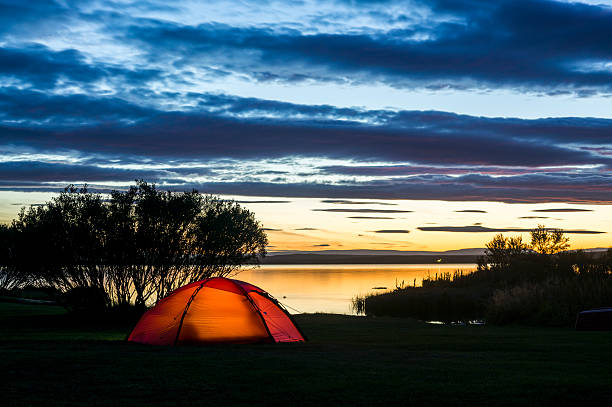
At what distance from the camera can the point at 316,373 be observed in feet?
48.8

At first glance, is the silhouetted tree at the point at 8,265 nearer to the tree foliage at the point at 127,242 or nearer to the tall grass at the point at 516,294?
the tree foliage at the point at 127,242

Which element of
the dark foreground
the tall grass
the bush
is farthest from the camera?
the bush

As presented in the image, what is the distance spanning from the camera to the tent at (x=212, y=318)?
22641 millimetres

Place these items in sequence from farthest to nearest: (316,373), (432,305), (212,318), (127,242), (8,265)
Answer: (8,265) → (432,305) → (127,242) → (212,318) → (316,373)

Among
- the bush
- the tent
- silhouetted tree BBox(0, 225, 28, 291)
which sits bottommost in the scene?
the bush

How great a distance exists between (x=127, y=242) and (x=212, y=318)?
13588 mm

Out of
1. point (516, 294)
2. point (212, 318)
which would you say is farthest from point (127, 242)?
point (516, 294)

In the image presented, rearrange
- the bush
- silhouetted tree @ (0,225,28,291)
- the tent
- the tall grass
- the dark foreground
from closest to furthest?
1. the dark foreground
2. the tent
3. the tall grass
4. the bush
5. silhouetted tree @ (0,225,28,291)

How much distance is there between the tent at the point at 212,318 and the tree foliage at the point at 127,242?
1226 centimetres

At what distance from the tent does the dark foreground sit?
4.09 feet

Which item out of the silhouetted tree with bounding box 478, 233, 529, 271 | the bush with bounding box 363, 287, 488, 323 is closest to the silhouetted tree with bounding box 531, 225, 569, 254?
the silhouetted tree with bounding box 478, 233, 529, 271

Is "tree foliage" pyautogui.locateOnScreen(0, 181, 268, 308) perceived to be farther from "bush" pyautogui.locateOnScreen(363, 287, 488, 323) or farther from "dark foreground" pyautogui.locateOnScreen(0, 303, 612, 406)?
"bush" pyautogui.locateOnScreen(363, 287, 488, 323)

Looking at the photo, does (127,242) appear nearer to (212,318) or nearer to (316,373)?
(212,318)

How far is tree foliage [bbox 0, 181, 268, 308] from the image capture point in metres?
34.9
